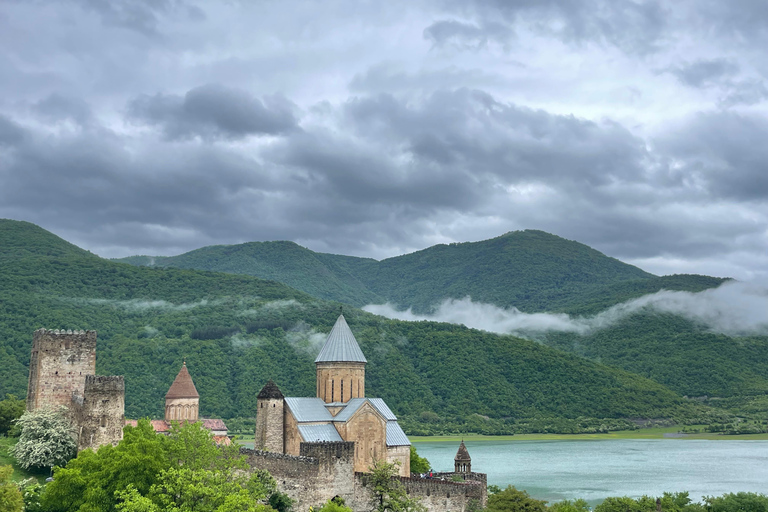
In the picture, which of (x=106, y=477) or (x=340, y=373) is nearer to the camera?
(x=106, y=477)

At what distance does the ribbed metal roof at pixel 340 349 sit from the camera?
38.6m

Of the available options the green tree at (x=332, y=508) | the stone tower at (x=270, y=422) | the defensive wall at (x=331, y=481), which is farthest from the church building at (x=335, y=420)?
the green tree at (x=332, y=508)

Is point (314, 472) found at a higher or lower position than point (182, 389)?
lower

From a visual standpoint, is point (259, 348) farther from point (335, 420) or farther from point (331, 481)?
point (331, 481)

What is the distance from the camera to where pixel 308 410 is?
117 ft

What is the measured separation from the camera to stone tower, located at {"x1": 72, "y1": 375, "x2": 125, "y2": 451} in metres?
28.5

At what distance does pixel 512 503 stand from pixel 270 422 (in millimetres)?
11628

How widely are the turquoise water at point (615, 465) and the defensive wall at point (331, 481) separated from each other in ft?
71.9

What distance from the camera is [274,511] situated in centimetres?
2650

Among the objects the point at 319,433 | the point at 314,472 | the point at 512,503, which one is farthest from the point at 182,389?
the point at 512,503

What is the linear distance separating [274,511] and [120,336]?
234 ft

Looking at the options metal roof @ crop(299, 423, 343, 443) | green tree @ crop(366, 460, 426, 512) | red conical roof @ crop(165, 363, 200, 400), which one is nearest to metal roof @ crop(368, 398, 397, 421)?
metal roof @ crop(299, 423, 343, 443)

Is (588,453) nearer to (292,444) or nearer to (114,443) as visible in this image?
(292,444)

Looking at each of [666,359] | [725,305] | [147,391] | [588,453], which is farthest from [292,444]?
[725,305]
